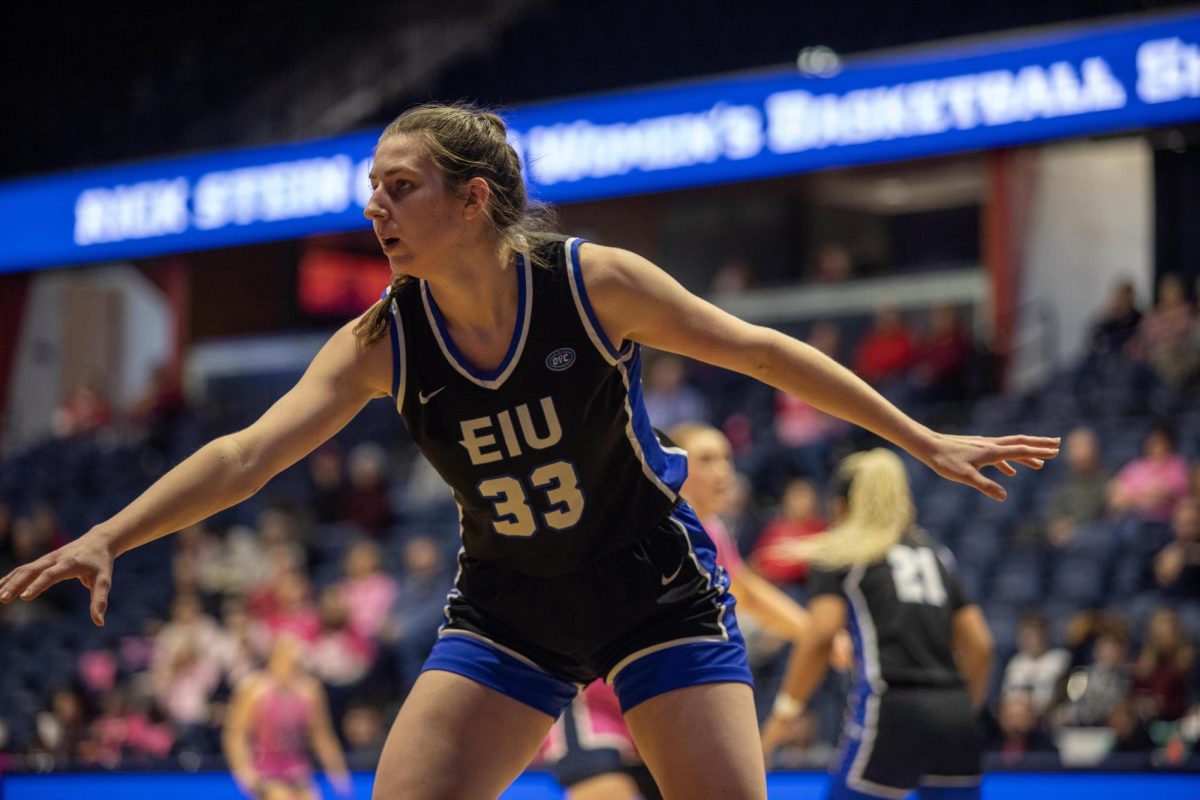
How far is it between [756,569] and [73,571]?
7.26 meters

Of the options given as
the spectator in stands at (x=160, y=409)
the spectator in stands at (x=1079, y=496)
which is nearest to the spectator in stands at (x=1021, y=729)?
the spectator in stands at (x=1079, y=496)

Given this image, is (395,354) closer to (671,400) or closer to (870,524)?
(870,524)

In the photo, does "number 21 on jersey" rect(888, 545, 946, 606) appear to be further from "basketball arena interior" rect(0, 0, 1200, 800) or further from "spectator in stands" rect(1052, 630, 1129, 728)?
"spectator in stands" rect(1052, 630, 1129, 728)

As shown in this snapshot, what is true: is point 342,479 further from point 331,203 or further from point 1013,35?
point 1013,35

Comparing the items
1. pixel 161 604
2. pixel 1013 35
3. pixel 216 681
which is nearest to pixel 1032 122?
pixel 1013 35

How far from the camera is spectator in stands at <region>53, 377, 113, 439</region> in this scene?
17.4 m

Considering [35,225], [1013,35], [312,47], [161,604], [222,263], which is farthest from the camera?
[222,263]

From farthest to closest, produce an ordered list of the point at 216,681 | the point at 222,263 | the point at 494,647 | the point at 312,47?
the point at 222,263, the point at 312,47, the point at 216,681, the point at 494,647

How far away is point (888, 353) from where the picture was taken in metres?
12.3

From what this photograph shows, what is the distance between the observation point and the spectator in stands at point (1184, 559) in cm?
828

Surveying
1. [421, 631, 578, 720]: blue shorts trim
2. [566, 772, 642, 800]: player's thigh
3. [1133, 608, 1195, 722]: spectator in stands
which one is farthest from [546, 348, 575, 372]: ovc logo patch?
[1133, 608, 1195, 722]: spectator in stands

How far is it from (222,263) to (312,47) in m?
3.36

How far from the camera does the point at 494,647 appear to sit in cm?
309

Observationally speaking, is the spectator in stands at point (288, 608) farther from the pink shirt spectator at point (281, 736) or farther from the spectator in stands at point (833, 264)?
the spectator in stands at point (833, 264)
